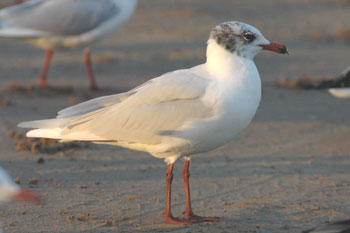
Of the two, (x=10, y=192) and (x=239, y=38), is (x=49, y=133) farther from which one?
(x=239, y=38)

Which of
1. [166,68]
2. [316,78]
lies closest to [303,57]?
[316,78]

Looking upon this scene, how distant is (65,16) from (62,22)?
0.35 feet

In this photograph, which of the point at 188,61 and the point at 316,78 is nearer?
the point at 316,78

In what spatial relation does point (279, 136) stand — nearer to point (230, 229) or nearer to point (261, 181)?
point (261, 181)

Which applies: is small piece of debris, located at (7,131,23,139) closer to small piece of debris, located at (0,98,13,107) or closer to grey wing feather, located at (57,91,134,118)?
small piece of debris, located at (0,98,13,107)

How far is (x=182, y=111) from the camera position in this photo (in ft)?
18.0

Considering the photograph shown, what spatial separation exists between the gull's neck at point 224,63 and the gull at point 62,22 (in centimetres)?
535

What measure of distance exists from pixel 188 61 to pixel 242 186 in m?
6.02

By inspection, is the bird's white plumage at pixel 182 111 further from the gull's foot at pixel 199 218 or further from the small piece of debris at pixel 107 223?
the small piece of debris at pixel 107 223

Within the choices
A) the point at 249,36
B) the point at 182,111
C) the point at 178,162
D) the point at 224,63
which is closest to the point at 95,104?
the point at 182,111

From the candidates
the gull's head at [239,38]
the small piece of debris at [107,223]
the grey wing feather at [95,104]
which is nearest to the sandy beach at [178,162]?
the small piece of debris at [107,223]

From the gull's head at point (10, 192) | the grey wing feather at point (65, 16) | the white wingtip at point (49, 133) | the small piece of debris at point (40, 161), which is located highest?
the grey wing feather at point (65, 16)

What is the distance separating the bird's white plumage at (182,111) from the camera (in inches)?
212

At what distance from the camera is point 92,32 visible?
10.8 metres
